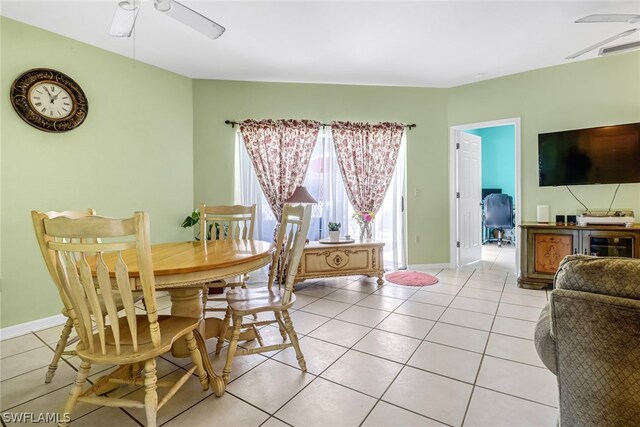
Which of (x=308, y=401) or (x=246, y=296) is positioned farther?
(x=246, y=296)

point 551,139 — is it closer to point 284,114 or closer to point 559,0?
point 559,0

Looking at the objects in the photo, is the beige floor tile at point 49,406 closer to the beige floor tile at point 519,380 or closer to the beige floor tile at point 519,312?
the beige floor tile at point 519,380

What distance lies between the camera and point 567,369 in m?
1.17

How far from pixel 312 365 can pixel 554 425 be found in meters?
1.30

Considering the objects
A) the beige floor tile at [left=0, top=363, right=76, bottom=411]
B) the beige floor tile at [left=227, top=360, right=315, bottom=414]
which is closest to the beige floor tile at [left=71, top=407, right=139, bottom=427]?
the beige floor tile at [left=0, top=363, right=76, bottom=411]

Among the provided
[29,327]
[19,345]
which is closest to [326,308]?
[19,345]

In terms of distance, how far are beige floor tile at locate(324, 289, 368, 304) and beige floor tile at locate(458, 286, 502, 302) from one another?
3.71ft

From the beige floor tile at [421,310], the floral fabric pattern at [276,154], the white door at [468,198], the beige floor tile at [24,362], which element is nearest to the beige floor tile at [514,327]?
the beige floor tile at [421,310]

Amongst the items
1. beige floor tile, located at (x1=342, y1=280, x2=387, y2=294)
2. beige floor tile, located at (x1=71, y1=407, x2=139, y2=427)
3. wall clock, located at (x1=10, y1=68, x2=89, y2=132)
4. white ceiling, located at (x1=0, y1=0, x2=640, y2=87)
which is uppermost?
white ceiling, located at (x1=0, y1=0, x2=640, y2=87)

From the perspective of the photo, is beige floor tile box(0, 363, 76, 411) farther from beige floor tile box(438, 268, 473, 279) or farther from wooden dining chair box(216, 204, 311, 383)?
beige floor tile box(438, 268, 473, 279)

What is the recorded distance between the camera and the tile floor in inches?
62.1

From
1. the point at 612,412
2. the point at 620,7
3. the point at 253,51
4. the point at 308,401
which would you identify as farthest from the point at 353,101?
the point at 612,412

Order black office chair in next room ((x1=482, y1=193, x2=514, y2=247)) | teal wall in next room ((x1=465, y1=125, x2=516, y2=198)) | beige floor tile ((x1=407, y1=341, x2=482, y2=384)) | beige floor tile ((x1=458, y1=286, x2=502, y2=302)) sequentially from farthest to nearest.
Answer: teal wall in next room ((x1=465, y1=125, x2=516, y2=198)) → black office chair in next room ((x1=482, y1=193, x2=514, y2=247)) → beige floor tile ((x1=458, y1=286, x2=502, y2=302)) → beige floor tile ((x1=407, y1=341, x2=482, y2=384))

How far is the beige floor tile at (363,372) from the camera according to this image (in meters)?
1.81
